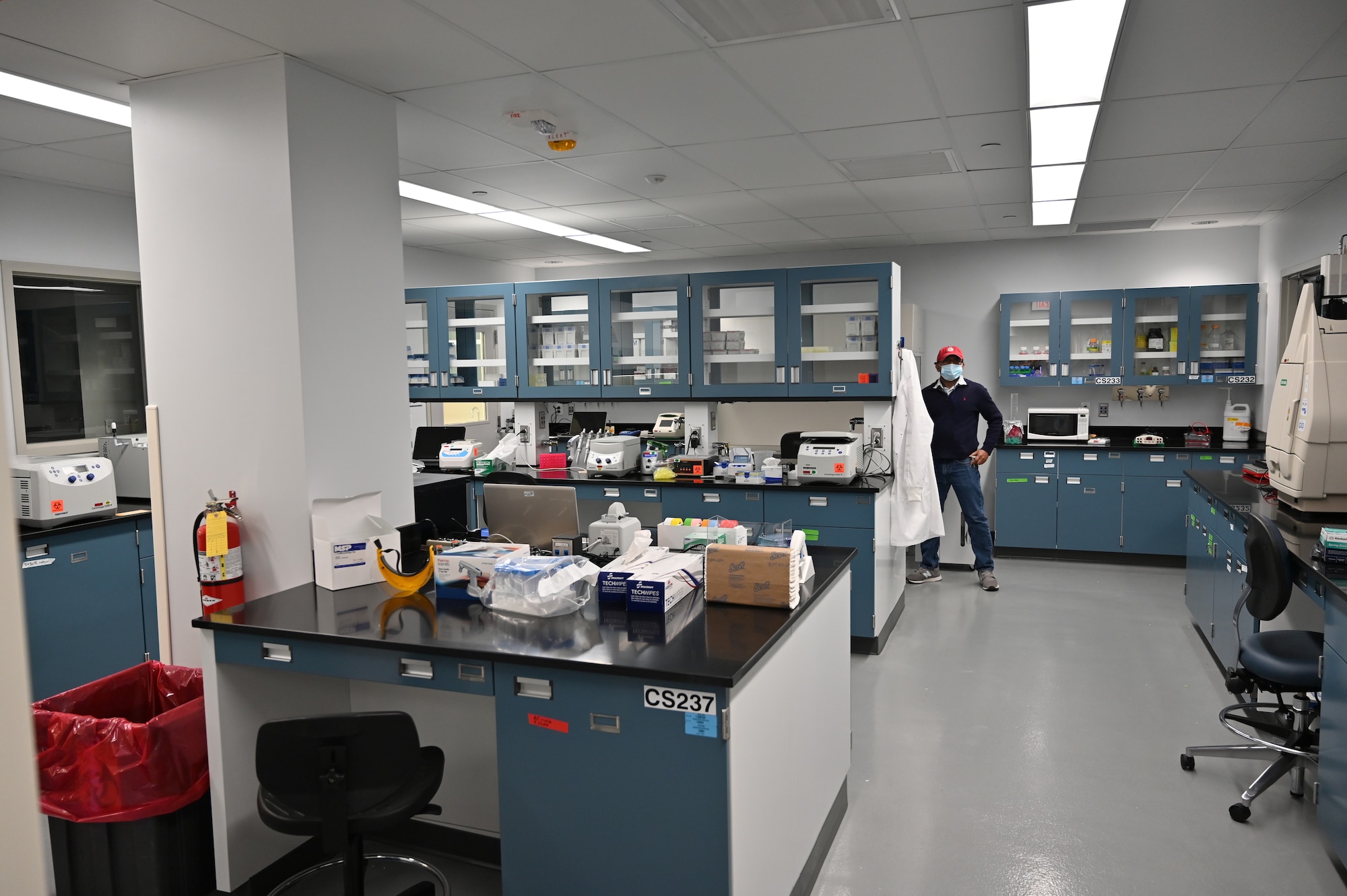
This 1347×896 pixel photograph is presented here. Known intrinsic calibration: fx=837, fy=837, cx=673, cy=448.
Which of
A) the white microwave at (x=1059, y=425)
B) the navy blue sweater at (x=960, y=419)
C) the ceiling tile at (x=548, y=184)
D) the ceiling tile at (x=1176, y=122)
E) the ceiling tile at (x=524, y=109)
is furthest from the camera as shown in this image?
the white microwave at (x=1059, y=425)

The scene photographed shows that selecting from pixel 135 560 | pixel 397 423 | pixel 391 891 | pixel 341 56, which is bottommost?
pixel 391 891

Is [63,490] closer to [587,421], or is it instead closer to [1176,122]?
[587,421]

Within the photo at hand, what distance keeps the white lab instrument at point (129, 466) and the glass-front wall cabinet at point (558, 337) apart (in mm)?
2290

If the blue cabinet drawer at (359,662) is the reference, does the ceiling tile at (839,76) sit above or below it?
above

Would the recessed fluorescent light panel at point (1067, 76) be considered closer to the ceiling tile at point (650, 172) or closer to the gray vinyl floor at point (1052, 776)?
the ceiling tile at point (650, 172)

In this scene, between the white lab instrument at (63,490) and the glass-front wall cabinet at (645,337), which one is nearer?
the white lab instrument at (63,490)

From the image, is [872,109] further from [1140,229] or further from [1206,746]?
[1140,229]

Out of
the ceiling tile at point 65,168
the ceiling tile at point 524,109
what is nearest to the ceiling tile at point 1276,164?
the ceiling tile at point 524,109

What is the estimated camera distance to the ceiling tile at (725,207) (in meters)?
5.23

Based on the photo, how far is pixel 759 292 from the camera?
17.0 feet

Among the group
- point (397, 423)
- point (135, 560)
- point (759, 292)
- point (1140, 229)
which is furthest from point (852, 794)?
point (1140, 229)

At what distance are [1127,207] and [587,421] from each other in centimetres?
405

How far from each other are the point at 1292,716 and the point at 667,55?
3447 mm

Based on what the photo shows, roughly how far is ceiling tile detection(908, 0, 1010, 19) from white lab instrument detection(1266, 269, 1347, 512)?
6.32ft
